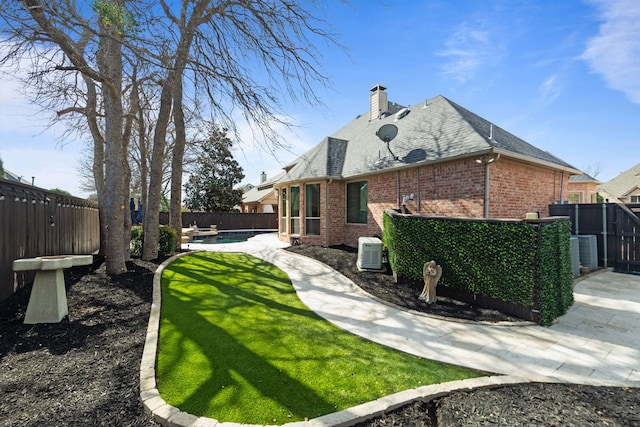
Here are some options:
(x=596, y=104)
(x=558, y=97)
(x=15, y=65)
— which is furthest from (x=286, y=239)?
(x=596, y=104)

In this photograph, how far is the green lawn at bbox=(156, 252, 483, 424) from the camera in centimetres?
255

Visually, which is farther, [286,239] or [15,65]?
[286,239]

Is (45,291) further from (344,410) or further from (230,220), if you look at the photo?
(230,220)

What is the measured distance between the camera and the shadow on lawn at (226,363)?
99.5 inches

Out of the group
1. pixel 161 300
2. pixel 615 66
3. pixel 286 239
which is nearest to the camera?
pixel 161 300

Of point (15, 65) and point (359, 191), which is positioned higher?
point (15, 65)

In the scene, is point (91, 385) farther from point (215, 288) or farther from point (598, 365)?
point (598, 365)

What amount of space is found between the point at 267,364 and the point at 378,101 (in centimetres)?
1518

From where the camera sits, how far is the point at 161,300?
5285 mm

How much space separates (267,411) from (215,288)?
4.34m

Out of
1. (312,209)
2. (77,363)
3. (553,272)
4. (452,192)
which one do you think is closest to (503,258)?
(553,272)

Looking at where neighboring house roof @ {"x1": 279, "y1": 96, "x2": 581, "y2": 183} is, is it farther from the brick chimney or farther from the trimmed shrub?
the trimmed shrub

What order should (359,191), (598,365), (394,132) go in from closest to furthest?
1. (598,365)
2. (394,132)
3. (359,191)

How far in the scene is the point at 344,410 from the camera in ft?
8.07
